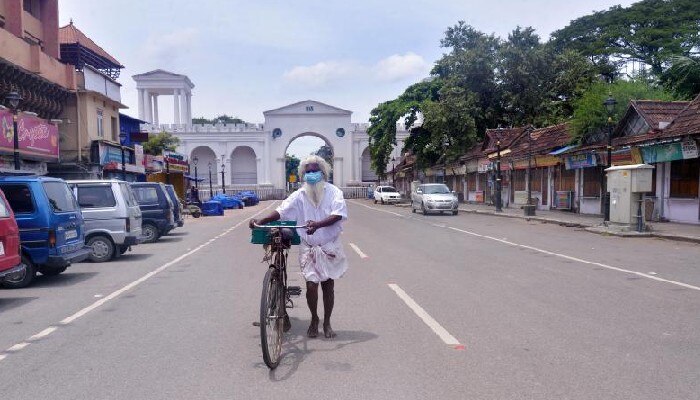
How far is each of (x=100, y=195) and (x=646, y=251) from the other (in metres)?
12.9

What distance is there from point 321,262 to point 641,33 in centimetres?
4589

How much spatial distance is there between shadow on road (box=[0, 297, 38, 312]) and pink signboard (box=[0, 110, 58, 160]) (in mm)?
13110

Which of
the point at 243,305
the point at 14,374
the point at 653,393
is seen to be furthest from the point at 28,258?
the point at 653,393

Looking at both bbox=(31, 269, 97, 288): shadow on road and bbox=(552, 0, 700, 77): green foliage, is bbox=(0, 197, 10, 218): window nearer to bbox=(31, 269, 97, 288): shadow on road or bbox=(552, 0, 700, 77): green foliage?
bbox=(31, 269, 97, 288): shadow on road

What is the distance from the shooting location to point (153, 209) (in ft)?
60.0

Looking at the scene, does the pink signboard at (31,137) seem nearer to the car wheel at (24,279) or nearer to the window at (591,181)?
the car wheel at (24,279)

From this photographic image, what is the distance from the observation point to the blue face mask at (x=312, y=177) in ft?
19.5

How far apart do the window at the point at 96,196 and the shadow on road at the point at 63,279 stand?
7.10ft

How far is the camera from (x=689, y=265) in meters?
11.4

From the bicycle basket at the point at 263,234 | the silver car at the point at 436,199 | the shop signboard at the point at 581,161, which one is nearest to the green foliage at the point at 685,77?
the shop signboard at the point at 581,161

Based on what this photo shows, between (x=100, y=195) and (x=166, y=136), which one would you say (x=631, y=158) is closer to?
(x=100, y=195)

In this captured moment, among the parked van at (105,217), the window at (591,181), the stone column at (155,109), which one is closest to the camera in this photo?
the parked van at (105,217)

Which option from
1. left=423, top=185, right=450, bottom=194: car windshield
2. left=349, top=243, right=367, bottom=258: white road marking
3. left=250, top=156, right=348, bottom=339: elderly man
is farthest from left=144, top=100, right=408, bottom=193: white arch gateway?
left=250, top=156, right=348, bottom=339: elderly man

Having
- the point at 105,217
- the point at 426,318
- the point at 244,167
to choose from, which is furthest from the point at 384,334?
the point at 244,167
